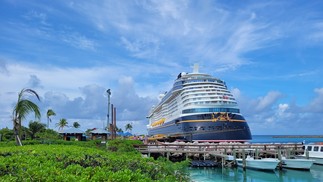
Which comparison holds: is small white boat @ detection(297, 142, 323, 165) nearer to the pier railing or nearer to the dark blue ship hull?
the pier railing

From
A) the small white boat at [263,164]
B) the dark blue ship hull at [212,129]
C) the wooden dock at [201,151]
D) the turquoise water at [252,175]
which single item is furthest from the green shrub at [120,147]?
the dark blue ship hull at [212,129]

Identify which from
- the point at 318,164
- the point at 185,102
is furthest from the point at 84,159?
the point at 185,102

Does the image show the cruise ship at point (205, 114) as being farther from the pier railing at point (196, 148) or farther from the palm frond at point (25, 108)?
the palm frond at point (25, 108)

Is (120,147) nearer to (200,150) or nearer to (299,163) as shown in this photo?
(200,150)

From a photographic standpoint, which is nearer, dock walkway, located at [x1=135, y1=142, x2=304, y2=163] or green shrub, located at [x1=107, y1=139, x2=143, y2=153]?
green shrub, located at [x1=107, y1=139, x2=143, y2=153]

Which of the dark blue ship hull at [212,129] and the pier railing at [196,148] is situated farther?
the dark blue ship hull at [212,129]

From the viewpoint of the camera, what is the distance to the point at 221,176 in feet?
86.0

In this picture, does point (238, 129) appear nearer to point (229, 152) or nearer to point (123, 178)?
point (229, 152)

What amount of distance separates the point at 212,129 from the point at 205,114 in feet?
9.01

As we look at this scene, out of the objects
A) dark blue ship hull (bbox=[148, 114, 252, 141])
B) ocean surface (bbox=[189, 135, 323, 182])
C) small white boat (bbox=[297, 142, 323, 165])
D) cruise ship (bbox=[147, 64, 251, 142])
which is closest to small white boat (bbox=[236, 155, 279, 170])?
ocean surface (bbox=[189, 135, 323, 182])

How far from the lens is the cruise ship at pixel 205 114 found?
4562 cm

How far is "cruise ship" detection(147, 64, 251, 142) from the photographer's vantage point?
4562 centimetres

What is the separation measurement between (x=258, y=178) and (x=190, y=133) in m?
21.8

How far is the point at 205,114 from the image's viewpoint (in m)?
47.2
